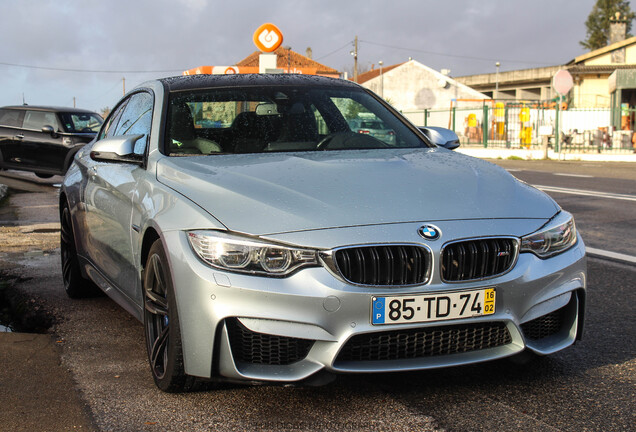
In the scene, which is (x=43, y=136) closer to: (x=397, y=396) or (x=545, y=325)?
(x=397, y=396)

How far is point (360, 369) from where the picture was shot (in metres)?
3.17

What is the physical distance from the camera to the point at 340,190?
3525 mm

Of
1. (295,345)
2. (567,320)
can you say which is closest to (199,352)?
(295,345)

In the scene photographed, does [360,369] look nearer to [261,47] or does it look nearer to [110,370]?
[110,370]

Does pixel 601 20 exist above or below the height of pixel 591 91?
above

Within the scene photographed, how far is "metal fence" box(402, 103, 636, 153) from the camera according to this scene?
27.7 metres

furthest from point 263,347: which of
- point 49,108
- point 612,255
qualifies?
point 49,108

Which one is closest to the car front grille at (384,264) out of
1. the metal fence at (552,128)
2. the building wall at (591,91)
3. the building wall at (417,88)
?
the metal fence at (552,128)

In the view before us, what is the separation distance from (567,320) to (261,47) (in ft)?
40.6

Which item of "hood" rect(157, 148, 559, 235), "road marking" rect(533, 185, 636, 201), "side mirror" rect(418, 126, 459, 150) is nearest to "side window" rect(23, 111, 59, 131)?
"road marking" rect(533, 185, 636, 201)

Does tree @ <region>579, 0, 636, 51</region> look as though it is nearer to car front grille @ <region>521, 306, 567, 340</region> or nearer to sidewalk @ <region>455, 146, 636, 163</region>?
sidewalk @ <region>455, 146, 636, 163</region>

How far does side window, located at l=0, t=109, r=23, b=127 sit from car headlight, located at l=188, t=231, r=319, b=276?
1645 centimetres

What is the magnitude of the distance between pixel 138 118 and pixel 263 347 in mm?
2350

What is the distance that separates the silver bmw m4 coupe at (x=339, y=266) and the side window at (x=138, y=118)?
0.43m
